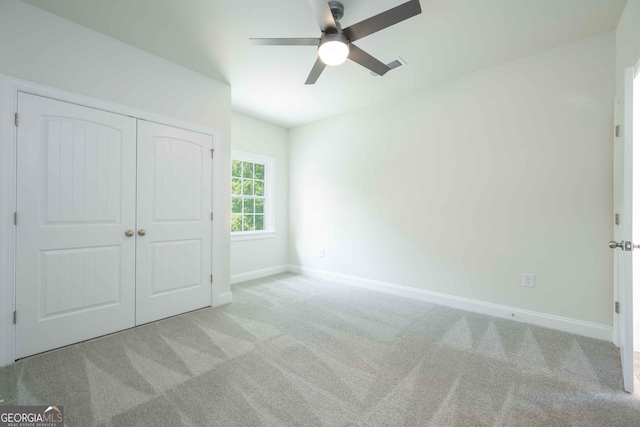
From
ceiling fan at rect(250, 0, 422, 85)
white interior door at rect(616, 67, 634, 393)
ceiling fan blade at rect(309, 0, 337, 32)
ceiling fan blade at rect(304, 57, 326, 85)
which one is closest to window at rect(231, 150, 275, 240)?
ceiling fan blade at rect(304, 57, 326, 85)

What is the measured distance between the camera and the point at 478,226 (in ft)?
10.1

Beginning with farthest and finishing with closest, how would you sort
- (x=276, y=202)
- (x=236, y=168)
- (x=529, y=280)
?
(x=276, y=202) < (x=236, y=168) < (x=529, y=280)

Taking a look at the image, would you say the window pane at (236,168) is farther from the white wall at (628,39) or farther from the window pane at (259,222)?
the white wall at (628,39)

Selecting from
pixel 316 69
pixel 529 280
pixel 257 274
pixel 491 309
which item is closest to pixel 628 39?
pixel 529 280

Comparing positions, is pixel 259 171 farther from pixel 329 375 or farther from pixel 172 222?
pixel 329 375

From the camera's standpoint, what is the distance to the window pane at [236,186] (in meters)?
4.43

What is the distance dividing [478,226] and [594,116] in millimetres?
1408

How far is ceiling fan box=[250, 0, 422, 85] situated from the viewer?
1695mm

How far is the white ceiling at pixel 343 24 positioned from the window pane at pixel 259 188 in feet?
5.93

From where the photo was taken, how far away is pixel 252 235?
450cm

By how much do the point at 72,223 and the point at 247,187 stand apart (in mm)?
2535

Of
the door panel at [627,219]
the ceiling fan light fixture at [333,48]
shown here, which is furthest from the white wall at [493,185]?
the ceiling fan light fixture at [333,48]

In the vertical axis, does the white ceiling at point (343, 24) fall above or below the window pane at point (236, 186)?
above

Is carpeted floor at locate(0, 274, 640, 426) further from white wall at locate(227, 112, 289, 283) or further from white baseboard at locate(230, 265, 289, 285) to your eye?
white wall at locate(227, 112, 289, 283)
